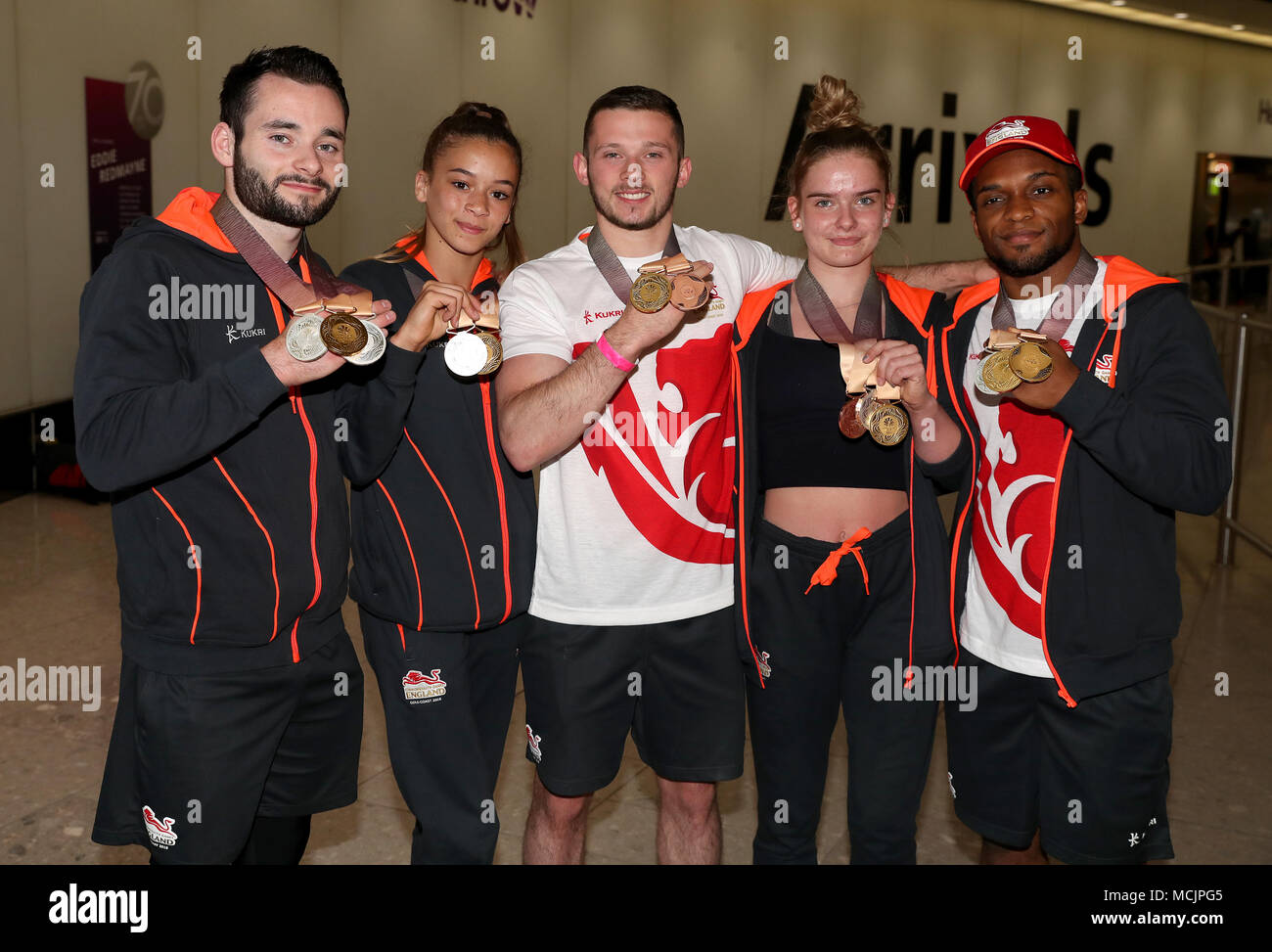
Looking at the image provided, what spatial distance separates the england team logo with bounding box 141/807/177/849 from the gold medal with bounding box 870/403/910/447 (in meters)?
1.72

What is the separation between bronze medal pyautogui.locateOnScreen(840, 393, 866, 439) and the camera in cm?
261

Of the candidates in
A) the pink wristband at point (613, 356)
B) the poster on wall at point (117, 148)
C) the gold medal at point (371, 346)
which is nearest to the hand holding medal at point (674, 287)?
the pink wristband at point (613, 356)

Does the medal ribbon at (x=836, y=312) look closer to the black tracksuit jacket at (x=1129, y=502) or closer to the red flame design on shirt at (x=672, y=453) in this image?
the red flame design on shirt at (x=672, y=453)

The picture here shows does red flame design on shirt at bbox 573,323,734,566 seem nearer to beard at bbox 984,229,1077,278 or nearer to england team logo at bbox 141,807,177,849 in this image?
beard at bbox 984,229,1077,278

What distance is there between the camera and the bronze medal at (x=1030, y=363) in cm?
230

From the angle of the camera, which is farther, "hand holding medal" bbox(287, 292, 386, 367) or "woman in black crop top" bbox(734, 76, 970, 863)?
"woman in black crop top" bbox(734, 76, 970, 863)

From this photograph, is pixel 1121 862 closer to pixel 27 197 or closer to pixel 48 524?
pixel 48 524

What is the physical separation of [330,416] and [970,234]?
16204 mm

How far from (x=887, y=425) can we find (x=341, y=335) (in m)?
1.17

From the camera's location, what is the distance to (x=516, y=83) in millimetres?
11875

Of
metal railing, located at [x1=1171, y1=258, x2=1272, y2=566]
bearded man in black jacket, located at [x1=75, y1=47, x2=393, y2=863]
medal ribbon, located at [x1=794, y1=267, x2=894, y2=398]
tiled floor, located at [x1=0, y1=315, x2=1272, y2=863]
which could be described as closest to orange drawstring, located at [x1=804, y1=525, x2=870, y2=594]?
medal ribbon, located at [x1=794, y1=267, x2=894, y2=398]

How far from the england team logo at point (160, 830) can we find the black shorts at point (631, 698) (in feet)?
2.80

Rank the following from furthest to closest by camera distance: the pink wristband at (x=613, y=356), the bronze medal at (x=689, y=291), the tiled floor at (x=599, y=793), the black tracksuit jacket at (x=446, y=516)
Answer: the tiled floor at (x=599, y=793), the black tracksuit jacket at (x=446, y=516), the pink wristband at (x=613, y=356), the bronze medal at (x=689, y=291)

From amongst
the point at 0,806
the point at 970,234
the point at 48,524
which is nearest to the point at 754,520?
the point at 0,806
